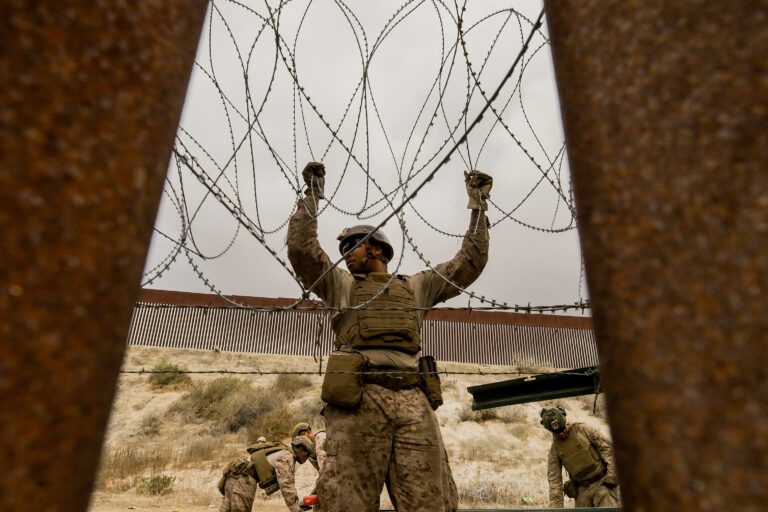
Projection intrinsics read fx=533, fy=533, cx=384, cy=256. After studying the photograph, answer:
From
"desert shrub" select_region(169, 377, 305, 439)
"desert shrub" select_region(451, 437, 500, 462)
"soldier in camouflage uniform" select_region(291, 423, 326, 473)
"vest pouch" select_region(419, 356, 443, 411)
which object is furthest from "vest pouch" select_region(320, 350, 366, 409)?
"desert shrub" select_region(169, 377, 305, 439)

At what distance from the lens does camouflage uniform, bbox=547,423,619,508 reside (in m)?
6.39

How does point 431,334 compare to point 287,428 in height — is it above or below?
above

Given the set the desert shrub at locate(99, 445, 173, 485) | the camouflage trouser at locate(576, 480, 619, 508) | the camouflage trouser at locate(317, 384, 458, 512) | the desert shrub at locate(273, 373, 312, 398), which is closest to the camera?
the camouflage trouser at locate(317, 384, 458, 512)

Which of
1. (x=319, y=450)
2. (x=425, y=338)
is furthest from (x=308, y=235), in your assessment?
(x=425, y=338)

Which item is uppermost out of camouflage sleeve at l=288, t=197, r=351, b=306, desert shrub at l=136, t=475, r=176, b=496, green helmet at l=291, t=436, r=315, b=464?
camouflage sleeve at l=288, t=197, r=351, b=306

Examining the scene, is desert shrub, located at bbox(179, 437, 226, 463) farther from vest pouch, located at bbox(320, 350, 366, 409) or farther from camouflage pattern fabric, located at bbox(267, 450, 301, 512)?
vest pouch, located at bbox(320, 350, 366, 409)

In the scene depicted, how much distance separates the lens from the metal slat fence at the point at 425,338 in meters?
20.6

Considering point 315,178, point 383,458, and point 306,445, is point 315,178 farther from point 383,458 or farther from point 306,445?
point 306,445

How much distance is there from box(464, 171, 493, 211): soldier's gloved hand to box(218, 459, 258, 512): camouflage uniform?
5438 mm

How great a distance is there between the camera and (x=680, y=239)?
26.0 inches

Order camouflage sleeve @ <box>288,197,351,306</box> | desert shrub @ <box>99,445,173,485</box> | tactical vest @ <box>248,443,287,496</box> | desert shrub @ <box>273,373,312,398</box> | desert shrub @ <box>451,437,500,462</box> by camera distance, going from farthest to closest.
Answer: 1. desert shrub @ <box>273,373,312,398</box>
2. desert shrub @ <box>451,437,500,462</box>
3. desert shrub @ <box>99,445,173,485</box>
4. tactical vest @ <box>248,443,287,496</box>
5. camouflage sleeve @ <box>288,197,351,306</box>

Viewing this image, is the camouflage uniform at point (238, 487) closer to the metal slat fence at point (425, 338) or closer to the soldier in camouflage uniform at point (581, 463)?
the soldier in camouflage uniform at point (581, 463)

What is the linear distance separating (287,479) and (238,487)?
28.0 inches

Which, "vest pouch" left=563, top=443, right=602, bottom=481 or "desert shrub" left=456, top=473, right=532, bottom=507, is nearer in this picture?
"vest pouch" left=563, top=443, right=602, bottom=481
